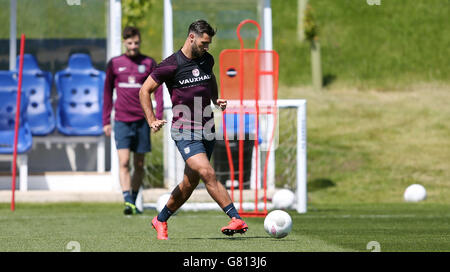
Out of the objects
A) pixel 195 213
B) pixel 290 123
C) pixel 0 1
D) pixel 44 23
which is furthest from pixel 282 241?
pixel 0 1

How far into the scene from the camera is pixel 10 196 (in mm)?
14625

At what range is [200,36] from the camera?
8.70 m

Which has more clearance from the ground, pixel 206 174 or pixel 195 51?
pixel 195 51

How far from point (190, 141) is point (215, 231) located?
5.00ft

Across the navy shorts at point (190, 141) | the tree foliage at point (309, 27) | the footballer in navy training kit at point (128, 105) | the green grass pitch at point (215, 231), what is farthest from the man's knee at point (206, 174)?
the tree foliage at point (309, 27)

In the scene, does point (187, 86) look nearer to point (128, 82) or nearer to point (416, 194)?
point (128, 82)

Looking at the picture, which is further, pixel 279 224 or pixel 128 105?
pixel 128 105

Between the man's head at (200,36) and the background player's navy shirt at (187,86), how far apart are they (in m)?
0.13

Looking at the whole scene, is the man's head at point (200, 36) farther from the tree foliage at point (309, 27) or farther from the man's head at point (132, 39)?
the tree foliage at point (309, 27)

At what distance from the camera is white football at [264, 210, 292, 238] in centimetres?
880

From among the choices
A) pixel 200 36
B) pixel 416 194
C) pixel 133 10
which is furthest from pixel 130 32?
pixel 133 10

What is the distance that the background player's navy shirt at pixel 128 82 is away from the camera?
12.2 meters
